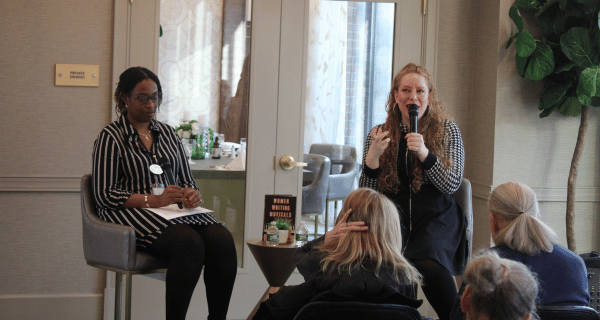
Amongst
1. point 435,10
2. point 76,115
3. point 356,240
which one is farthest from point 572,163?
point 76,115

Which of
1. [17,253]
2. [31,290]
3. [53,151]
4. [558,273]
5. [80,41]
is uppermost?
Result: [80,41]

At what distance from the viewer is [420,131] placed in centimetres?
253

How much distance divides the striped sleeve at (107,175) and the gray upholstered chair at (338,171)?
1393 mm

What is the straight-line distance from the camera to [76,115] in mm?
3209

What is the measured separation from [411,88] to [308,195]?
1203 millimetres

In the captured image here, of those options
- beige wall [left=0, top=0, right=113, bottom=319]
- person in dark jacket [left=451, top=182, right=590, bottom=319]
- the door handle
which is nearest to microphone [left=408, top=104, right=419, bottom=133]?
person in dark jacket [left=451, top=182, right=590, bottom=319]

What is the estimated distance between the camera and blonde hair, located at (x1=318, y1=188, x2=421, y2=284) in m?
1.64

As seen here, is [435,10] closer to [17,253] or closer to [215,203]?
[215,203]

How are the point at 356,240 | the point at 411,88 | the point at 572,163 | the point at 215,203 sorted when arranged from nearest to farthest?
the point at 356,240, the point at 411,88, the point at 572,163, the point at 215,203

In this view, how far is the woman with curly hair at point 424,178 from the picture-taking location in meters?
2.23

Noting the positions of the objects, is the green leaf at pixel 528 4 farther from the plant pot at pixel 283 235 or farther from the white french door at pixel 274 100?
the plant pot at pixel 283 235

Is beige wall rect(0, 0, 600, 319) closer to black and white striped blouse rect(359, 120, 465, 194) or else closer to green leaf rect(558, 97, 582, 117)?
green leaf rect(558, 97, 582, 117)

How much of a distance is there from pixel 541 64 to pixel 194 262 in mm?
2130

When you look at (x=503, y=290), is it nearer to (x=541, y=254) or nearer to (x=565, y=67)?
(x=541, y=254)
